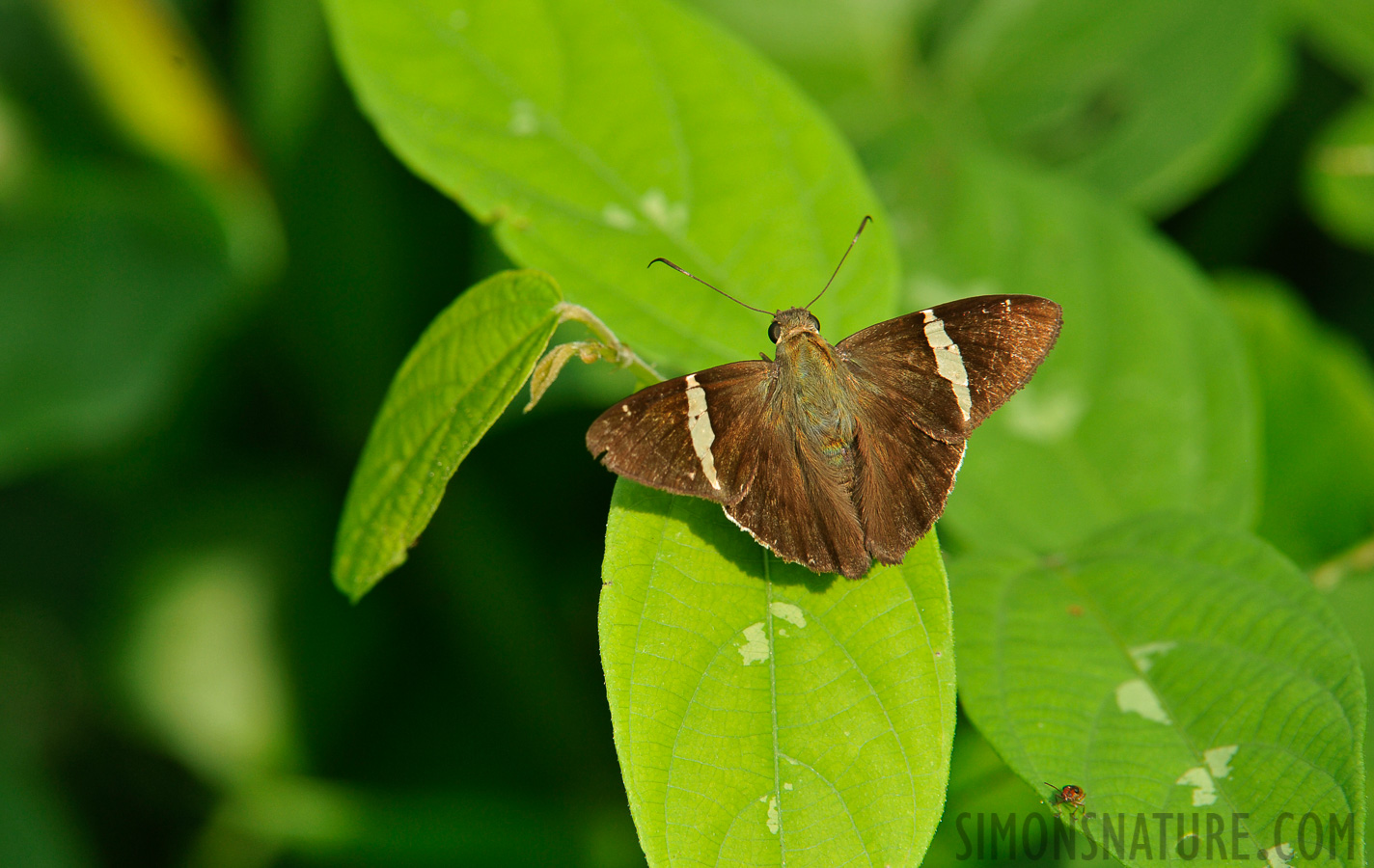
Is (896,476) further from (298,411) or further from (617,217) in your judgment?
(298,411)

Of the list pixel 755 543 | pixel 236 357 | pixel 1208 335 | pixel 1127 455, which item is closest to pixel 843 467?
pixel 755 543

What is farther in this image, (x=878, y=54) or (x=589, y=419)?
(x=878, y=54)

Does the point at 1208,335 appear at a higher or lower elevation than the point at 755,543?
higher

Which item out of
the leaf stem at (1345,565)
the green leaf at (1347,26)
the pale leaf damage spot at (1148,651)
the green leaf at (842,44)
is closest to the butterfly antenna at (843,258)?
the pale leaf damage spot at (1148,651)

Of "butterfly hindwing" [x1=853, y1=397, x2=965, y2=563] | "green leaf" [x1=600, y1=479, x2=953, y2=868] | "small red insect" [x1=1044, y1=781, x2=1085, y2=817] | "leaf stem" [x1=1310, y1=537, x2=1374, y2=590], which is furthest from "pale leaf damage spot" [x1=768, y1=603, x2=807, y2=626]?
"leaf stem" [x1=1310, y1=537, x2=1374, y2=590]

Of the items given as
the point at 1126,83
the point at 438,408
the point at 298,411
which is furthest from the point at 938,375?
the point at 298,411

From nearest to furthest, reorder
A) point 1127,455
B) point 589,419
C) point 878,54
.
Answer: point 1127,455, point 589,419, point 878,54

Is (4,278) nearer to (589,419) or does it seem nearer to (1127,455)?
(589,419)
